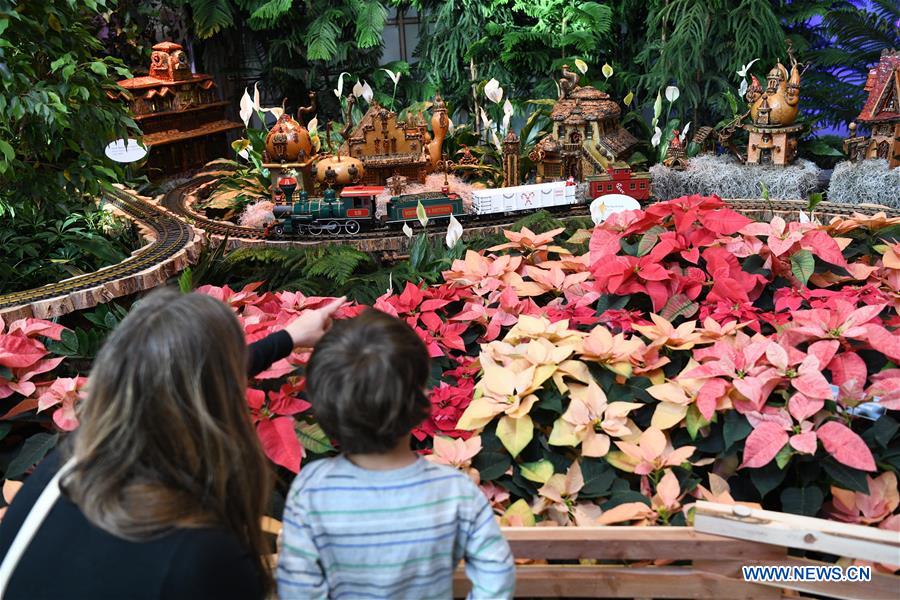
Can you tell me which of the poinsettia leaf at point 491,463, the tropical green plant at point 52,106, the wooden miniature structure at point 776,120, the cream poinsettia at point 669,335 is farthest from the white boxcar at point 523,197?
the poinsettia leaf at point 491,463

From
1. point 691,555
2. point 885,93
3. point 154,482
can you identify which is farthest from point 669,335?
point 885,93

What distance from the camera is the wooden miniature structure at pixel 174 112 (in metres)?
7.21

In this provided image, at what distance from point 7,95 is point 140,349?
7.97ft

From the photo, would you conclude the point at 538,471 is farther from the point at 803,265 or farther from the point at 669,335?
the point at 803,265

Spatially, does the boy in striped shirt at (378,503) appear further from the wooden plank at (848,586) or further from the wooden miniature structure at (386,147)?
the wooden miniature structure at (386,147)

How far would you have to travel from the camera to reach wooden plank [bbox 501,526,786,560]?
63.5 inches

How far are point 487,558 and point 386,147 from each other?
4.88 m

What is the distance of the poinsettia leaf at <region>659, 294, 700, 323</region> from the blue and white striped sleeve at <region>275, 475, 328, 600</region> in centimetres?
166

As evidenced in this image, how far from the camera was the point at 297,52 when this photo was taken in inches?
333

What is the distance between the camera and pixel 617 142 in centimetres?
622

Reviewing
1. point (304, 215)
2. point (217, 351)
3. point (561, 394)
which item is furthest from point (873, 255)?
point (304, 215)

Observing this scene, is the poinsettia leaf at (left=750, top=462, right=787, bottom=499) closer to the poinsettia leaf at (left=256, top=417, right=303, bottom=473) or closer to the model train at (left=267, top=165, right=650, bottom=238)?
the poinsettia leaf at (left=256, top=417, right=303, bottom=473)

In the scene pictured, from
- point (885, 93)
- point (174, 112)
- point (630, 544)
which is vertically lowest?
point (630, 544)

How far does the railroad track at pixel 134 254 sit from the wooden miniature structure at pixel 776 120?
402cm
